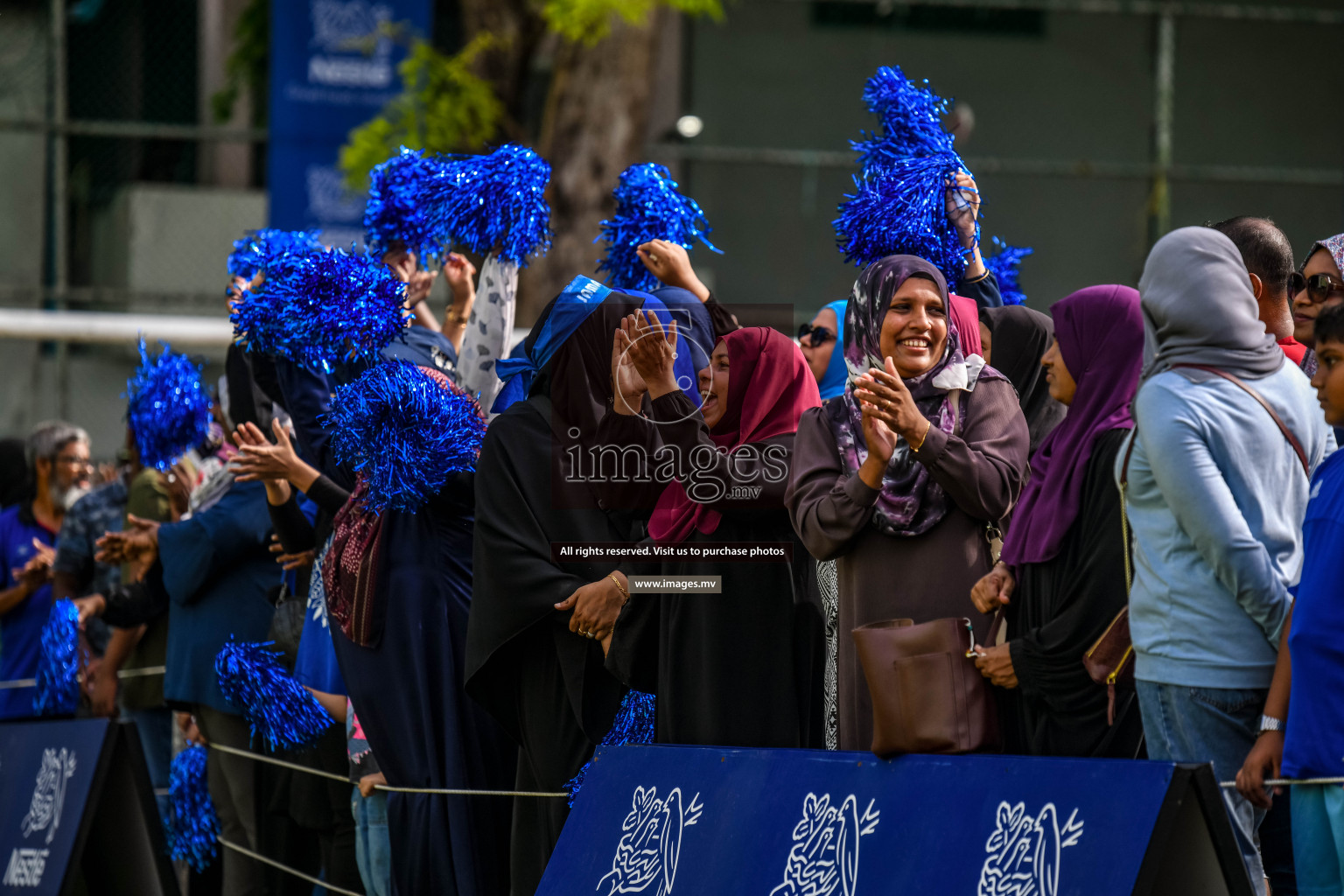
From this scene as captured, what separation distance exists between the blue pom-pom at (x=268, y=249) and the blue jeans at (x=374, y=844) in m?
1.51

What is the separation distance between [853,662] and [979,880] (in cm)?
88

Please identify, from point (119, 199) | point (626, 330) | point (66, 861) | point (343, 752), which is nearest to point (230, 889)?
point (66, 861)

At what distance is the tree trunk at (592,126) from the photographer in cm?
945

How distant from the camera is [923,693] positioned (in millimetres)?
2988

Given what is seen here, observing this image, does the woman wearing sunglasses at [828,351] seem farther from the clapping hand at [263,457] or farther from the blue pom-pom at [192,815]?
the blue pom-pom at [192,815]

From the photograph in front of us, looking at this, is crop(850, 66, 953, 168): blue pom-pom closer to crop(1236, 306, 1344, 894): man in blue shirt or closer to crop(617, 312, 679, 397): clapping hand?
crop(617, 312, 679, 397): clapping hand

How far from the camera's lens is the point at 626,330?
3785 mm

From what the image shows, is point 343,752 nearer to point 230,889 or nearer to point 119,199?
point 230,889

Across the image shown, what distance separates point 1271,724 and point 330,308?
8.79ft

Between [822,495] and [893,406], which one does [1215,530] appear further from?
[822,495]

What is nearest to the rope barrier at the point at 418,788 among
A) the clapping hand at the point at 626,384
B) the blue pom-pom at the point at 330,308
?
the clapping hand at the point at 626,384

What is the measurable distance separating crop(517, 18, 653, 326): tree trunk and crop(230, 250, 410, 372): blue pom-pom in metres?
4.84

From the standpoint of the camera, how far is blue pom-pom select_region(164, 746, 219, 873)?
17.5ft

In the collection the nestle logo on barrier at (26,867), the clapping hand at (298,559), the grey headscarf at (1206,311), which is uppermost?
the grey headscarf at (1206,311)
